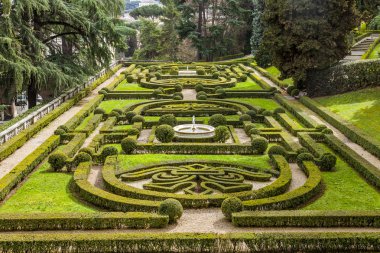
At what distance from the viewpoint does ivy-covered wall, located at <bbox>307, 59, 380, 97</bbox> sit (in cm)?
3133

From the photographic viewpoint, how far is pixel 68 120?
27234 millimetres

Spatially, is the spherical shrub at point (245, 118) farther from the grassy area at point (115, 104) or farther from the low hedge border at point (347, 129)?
the grassy area at point (115, 104)

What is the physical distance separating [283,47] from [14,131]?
18.4m

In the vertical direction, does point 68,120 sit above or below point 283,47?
below

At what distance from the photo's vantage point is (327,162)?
18734 mm

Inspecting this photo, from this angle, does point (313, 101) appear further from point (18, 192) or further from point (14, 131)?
point (18, 192)

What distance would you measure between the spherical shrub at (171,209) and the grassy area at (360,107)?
12605mm

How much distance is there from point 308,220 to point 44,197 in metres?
8.41

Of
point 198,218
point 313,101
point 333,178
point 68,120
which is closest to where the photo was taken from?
point 198,218

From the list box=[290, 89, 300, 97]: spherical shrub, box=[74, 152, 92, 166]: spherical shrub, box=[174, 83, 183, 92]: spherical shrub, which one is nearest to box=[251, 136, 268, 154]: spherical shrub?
box=[74, 152, 92, 166]: spherical shrub

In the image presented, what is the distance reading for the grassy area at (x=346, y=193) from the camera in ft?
50.0

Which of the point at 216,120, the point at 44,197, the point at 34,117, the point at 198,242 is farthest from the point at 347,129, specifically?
the point at 34,117

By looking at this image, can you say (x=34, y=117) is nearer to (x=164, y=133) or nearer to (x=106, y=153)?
(x=164, y=133)

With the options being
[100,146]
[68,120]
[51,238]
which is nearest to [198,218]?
[51,238]
